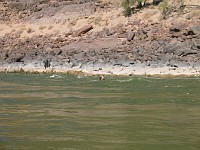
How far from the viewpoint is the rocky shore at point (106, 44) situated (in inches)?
1237

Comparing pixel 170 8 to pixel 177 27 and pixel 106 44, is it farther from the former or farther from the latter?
pixel 106 44

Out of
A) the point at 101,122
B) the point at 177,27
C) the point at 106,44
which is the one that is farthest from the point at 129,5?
the point at 101,122

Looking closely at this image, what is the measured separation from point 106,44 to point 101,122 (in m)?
27.3

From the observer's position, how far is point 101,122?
1041cm

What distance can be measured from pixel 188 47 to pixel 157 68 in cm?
333

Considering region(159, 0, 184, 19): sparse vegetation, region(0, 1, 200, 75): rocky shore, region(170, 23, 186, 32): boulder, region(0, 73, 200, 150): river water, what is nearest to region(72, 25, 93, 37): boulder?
region(0, 1, 200, 75): rocky shore

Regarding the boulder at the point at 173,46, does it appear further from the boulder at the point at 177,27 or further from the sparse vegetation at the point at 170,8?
the sparse vegetation at the point at 170,8

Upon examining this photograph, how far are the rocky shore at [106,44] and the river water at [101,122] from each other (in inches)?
554

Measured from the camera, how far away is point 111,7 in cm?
4891

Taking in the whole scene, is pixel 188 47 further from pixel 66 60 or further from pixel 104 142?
pixel 104 142

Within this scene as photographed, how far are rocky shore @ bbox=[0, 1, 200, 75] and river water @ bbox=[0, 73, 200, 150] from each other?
14.1 meters

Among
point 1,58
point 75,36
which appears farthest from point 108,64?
point 1,58

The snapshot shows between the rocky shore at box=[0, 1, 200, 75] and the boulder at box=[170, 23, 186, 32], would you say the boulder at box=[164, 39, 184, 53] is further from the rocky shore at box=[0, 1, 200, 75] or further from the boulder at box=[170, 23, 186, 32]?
the boulder at box=[170, 23, 186, 32]

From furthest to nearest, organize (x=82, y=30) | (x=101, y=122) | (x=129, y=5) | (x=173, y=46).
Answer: (x=129, y=5) < (x=82, y=30) < (x=173, y=46) < (x=101, y=122)
